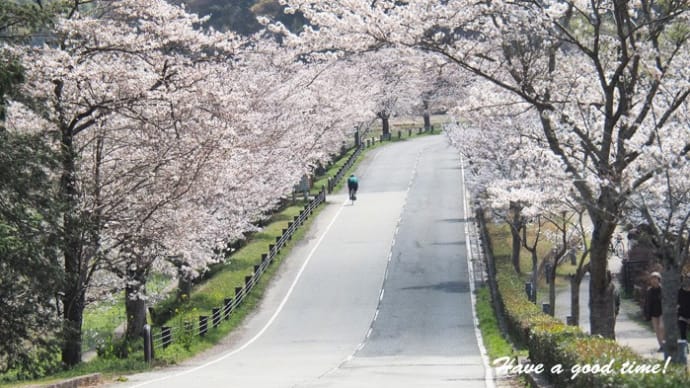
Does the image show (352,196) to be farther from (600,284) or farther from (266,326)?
(600,284)

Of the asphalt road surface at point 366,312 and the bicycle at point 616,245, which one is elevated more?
the bicycle at point 616,245

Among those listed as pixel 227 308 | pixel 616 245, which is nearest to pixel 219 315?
pixel 227 308

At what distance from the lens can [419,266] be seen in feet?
129

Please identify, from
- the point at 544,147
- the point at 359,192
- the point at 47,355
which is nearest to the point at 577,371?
the point at 544,147

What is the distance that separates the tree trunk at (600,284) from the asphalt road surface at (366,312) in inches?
82.5

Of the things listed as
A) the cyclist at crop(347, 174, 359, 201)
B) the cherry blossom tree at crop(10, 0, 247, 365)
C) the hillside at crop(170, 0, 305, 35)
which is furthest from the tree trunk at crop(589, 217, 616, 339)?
the hillside at crop(170, 0, 305, 35)

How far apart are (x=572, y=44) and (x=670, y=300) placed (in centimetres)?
450

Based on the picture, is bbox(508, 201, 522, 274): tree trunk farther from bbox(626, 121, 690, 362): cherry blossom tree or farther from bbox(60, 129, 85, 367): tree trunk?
bbox(626, 121, 690, 362): cherry blossom tree

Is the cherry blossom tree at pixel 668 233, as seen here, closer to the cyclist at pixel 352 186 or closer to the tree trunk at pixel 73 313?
the tree trunk at pixel 73 313

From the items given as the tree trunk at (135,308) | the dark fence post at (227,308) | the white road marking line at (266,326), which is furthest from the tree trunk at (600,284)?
the dark fence post at (227,308)

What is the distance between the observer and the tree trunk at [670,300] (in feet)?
42.2

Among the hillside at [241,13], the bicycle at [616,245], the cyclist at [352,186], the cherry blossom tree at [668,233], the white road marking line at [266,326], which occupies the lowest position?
the white road marking line at [266,326]

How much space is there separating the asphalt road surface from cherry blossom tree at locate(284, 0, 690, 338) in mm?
3823

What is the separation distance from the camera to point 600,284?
600 inches
